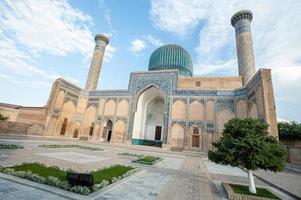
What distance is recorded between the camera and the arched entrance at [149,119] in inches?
887

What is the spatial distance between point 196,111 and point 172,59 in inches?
412

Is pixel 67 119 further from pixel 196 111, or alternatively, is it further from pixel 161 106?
pixel 196 111

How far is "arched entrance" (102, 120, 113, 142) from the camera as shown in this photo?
22.9 m

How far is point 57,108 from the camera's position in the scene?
20641mm

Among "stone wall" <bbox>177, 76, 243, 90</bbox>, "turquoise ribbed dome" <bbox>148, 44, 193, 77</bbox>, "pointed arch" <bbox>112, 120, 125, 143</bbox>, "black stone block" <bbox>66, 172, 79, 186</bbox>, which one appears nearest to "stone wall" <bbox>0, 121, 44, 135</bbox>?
"pointed arch" <bbox>112, 120, 125, 143</bbox>

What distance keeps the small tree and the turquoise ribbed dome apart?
72.4ft

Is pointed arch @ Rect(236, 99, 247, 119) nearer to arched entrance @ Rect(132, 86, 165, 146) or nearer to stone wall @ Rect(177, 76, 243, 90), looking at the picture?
stone wall @ Rect(177, 76, 243, 90)

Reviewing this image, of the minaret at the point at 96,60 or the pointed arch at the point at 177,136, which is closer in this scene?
the pointed arch at the point at 177,136

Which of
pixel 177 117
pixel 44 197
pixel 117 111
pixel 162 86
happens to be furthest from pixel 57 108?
pixel 44 197

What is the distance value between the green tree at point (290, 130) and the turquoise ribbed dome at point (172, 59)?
14029 millimetres

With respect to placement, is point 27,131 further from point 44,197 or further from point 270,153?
point 270,153

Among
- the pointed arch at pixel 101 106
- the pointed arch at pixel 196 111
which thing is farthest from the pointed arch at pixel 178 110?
the pointed arch at pixel 101 106

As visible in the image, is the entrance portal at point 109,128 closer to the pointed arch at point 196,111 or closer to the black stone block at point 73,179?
the pointed arch at point 196,111

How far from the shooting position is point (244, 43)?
20.8 meters
